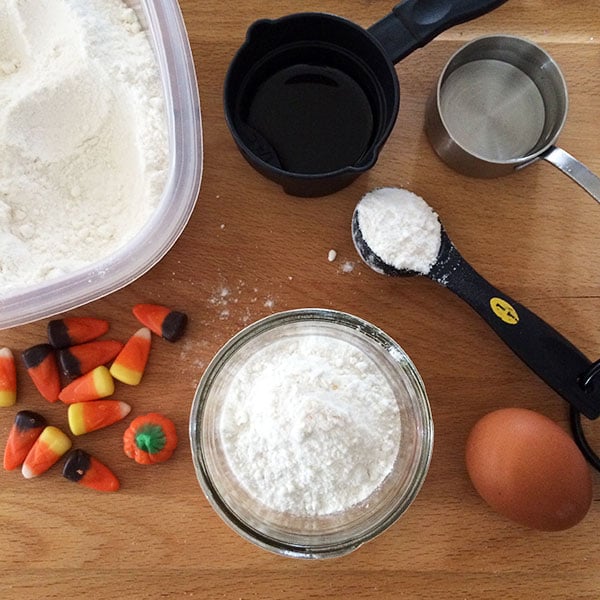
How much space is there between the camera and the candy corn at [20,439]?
42.1 inches

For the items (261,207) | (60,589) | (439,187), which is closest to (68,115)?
(261,207)

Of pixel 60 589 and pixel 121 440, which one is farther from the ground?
pixel 121 440

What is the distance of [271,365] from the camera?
983 mm

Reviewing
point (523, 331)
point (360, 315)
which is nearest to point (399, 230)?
point (360, 315)

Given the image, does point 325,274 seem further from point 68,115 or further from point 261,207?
point 68,115

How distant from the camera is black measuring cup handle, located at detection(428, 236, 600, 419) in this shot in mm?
1053

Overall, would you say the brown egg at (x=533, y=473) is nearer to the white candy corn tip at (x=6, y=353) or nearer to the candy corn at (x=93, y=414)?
the candy corn at (x=93, y=414)

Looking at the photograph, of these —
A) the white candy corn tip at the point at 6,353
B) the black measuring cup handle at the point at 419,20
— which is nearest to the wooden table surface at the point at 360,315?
the white candy corn tip at the point at 6,353

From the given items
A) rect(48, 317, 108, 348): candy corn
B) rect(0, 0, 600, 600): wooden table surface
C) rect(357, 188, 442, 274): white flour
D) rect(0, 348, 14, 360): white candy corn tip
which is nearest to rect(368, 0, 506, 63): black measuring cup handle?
rect(0, 0, 600, 600): wooden table surface

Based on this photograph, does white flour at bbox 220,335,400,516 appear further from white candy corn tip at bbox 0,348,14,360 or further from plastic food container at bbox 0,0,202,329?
white candy corn tip at bbox 0,348,14,360

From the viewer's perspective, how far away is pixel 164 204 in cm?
102

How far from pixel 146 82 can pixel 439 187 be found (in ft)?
1.84

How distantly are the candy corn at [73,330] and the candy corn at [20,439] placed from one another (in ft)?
0.45

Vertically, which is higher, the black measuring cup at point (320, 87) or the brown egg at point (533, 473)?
the black measuring cup at point (320, 87)
